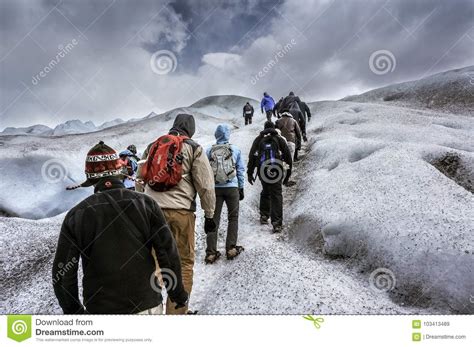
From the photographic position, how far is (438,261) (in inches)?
221

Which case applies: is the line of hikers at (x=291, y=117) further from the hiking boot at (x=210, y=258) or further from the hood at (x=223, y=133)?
the hiking boot at (x=210, y=258)

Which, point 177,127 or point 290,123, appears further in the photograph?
point 290,123

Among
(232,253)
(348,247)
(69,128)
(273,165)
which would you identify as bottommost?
(232,253)

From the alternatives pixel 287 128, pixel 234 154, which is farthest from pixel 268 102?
pixel 234 154

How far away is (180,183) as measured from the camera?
16.4ft

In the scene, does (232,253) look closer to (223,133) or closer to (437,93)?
(223,133)

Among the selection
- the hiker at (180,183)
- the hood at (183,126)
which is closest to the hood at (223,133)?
the hood at (183,126)

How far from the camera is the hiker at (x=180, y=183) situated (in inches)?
190

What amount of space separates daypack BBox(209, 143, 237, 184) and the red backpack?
217 cm

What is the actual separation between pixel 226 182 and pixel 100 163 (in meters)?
4.06

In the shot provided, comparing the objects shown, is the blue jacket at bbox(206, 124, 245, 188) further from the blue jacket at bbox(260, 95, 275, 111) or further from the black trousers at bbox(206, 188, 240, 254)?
the blue jacket at bbox(260, 95, 275, 111)
